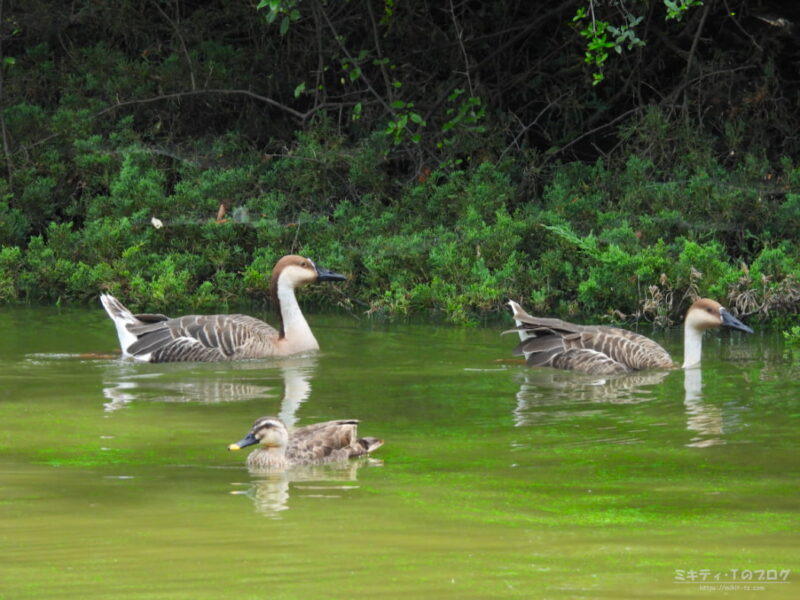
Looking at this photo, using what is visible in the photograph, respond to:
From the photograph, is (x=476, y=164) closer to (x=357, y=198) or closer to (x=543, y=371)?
(x=357, y=198)

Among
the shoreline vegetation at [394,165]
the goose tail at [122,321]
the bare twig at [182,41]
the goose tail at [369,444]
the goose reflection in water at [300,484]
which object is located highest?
the bare twig at [182,41]

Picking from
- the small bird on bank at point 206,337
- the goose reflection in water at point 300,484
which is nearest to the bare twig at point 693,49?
the small bird on bank at point 206,337

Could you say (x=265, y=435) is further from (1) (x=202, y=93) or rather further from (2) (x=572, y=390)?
(1) (x=202, y=93)

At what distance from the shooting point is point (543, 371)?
12.2 meters

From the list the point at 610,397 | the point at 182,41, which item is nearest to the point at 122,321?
the point at 610,397

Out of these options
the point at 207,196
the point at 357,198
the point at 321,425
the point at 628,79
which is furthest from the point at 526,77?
the point at 321,425

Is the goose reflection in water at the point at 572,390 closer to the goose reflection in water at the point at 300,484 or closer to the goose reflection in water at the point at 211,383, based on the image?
the goose reflection in water at the point at 211,383

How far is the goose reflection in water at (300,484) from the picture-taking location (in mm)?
7258

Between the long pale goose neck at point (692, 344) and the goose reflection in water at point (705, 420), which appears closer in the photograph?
the goose reflection in water at point (705, 420)

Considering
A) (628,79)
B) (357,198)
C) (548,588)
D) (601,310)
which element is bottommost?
(548,588)

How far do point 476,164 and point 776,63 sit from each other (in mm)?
3915

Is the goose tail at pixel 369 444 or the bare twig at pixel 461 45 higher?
the bare twig at pixel 461 45

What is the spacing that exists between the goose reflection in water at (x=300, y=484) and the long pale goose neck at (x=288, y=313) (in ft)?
16.1

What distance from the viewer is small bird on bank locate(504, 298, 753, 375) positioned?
12164 mm
